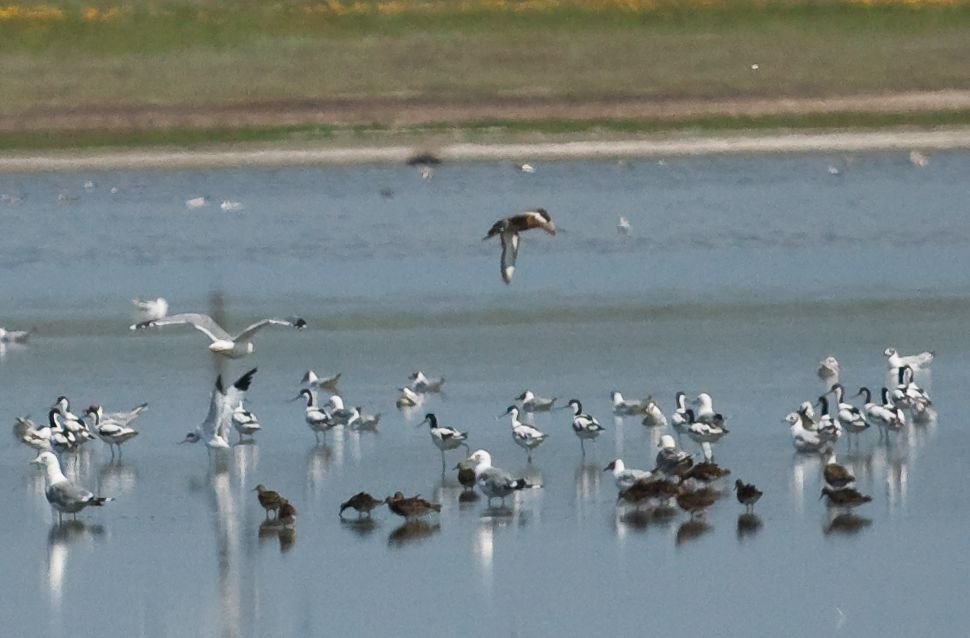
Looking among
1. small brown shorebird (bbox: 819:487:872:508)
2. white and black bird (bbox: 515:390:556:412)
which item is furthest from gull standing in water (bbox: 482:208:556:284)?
small brown shorebird (bbox: 819:487:872:508)

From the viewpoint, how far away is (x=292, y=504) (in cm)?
1324

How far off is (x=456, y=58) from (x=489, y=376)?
1006 inches

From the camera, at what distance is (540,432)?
14766 millimetres

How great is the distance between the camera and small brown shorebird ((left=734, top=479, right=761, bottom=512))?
493 inches

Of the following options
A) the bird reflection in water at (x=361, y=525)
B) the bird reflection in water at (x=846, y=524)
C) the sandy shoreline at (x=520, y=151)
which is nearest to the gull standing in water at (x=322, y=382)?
the bird reflection in water at (x=361, y=525)

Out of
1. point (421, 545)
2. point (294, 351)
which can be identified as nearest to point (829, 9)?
point (294, 351)

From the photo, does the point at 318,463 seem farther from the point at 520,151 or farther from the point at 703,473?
the point at 520,151

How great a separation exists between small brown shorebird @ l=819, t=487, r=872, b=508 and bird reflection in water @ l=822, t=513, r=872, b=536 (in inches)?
2.9

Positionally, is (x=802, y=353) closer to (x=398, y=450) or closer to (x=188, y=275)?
(x=398, y=450)

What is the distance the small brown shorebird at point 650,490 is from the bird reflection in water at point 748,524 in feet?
1.41

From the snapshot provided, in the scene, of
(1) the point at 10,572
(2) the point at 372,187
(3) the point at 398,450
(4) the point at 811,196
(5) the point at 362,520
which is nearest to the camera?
(1) the point at 10,572

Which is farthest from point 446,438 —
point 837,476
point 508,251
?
point 837,476

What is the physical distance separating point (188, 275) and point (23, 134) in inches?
586

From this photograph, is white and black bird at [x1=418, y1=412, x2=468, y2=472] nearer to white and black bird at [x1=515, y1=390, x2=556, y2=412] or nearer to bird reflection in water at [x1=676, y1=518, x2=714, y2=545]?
white and black bird at [x1=515, y1=390, x2=556, y2=412]
